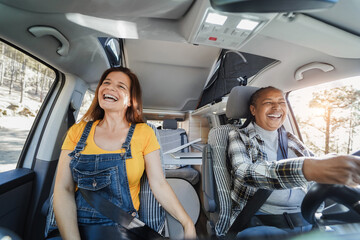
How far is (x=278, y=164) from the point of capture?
1.04 metres

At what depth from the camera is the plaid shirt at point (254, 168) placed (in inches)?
38.4

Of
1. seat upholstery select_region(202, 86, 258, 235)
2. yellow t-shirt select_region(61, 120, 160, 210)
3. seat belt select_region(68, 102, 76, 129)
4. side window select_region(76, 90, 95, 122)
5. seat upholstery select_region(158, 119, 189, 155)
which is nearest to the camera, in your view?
Result: yellow t-shirt select_region(61, 120, 160, 210)

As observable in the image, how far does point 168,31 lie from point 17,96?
142cm

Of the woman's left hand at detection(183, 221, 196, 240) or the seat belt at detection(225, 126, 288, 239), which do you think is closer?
the woman's left hand at detection(183, 221, 196, 240)

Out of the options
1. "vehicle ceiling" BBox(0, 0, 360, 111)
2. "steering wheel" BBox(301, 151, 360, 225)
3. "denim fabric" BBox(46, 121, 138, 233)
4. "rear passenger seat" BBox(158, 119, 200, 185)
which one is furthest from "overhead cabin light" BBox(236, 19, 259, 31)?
"rear passenger seat" BBox(158, 119, 200, 185)

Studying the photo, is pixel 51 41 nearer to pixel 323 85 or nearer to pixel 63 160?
pixel 63 160

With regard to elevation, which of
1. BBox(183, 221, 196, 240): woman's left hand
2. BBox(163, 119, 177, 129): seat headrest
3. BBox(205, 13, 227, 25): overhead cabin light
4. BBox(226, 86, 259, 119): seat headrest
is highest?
BBox(205, 13, 227, 25): overhead cabin light

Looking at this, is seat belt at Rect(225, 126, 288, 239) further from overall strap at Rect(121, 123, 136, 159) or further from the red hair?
the red hair

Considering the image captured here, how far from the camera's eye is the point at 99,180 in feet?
4.17

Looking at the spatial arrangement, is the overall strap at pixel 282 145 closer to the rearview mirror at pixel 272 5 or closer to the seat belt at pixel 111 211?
the seat belt at pixel 111 211

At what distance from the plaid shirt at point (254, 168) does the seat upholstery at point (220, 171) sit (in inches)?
2.6

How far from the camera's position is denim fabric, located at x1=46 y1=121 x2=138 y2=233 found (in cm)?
126

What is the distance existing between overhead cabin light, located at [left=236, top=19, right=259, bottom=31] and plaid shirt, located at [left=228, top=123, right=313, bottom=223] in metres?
0.78

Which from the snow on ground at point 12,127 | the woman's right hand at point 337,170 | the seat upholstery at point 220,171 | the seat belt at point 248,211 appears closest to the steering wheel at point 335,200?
the woman's right hand at point 337,170
